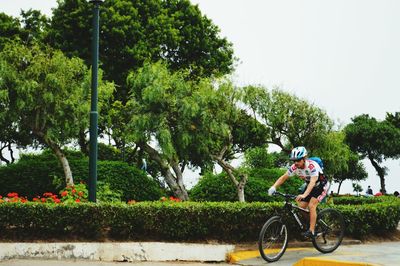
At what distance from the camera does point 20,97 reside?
22.7 metres

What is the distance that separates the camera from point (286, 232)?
11109 millimetres

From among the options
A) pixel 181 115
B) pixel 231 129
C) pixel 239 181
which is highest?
pixel 181 115

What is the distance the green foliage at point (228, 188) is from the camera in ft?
81.9

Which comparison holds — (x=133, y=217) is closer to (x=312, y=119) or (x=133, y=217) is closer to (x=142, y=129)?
(x=142, y=129)

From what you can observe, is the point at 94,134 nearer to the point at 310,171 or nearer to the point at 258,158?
the point at 310,171

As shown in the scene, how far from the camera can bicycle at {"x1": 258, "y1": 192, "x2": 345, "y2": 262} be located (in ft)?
35.4

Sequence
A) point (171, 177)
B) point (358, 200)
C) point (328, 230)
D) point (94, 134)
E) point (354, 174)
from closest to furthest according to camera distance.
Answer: point (328, 230), point (94, 134), point (358, 200), point (171, 177), point (354, 174)

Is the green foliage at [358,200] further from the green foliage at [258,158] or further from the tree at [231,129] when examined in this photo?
the green foliage at [258,158]

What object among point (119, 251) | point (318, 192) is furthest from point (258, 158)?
point (318, 192)

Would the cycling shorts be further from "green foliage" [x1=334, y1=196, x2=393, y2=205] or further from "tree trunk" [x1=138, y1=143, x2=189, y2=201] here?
"tree trunk" [x1=138, y1=143, x2=189, y2=201]

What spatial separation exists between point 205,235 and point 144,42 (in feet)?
76.5

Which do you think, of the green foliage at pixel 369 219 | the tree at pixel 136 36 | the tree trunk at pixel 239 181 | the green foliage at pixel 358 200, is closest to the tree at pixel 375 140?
the tree at pixel 136 36

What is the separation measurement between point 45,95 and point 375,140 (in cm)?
4419

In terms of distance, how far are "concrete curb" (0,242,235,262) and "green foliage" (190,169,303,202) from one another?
1243 cm
